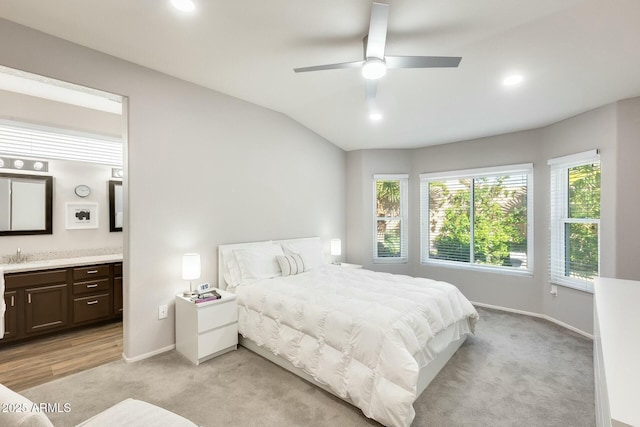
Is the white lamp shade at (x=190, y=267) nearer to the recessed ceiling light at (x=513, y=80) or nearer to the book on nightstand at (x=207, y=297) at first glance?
the book on nightstand at (x=207, y=297)

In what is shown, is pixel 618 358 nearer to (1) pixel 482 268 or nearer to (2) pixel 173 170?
(2) pixel 173 170

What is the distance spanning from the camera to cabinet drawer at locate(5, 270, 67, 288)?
305 cm

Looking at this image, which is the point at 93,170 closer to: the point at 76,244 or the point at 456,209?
the point at 76,244

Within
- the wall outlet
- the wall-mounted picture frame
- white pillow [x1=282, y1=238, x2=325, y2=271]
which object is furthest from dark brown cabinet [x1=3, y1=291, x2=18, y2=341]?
white pillow [x1=282, y1=238, x2=325, y2=271]

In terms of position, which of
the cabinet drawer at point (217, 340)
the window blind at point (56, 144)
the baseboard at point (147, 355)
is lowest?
the baseboard at point (147, 355)

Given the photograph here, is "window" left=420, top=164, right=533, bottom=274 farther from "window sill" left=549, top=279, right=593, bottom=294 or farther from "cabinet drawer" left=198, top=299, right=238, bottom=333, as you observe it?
"cabinet drawer" left=198, top=299, right=238, bottom=333

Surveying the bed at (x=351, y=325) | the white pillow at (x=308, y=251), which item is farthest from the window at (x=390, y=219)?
the bed at (x=351, y=325)

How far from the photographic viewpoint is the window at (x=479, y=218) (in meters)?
4.29

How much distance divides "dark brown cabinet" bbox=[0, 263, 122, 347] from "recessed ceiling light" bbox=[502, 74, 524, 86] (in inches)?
199

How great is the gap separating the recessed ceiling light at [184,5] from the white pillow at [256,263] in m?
2.39

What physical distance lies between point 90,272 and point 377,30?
4.13 m

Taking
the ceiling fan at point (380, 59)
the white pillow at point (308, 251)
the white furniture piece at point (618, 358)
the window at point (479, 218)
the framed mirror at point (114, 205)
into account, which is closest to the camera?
the white furniture piece at point (618, 358)

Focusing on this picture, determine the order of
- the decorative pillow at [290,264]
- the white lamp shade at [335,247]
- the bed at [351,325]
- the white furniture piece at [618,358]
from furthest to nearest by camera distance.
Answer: the white lamp shade at [335,247] → the decorative pillow at [290,264] → the bed at [351,325] → the white furniture piece at [618,358]

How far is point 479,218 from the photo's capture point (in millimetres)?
4684
